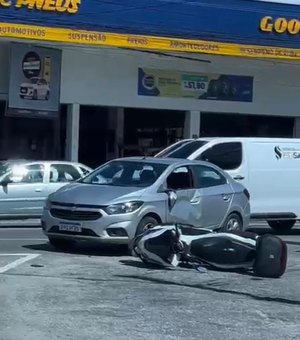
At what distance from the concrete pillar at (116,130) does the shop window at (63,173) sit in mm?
8322

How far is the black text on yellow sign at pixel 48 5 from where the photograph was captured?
2630cm

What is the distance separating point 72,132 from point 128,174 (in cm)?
1390

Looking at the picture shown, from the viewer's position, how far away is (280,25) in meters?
30.8

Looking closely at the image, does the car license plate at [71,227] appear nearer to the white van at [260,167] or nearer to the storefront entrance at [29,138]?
the white van at [260,167]

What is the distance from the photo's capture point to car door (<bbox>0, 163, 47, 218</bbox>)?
21.2 meters

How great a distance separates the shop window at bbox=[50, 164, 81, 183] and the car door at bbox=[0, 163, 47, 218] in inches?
17.7

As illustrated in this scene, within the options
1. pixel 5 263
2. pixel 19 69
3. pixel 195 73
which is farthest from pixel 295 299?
pixel 195 73

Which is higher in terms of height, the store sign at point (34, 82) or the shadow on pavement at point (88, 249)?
the store sign at point (34, 82)

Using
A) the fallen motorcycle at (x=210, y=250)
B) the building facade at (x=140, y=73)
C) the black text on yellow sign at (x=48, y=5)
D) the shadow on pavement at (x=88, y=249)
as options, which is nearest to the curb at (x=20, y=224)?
the shadow on pavement at (x=88, y=249)

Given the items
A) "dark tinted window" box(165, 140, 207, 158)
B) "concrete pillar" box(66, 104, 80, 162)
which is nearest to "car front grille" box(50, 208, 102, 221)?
"dark tinted window" box(165, 140, 207, 158)

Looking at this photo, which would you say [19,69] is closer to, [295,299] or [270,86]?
[270,86]

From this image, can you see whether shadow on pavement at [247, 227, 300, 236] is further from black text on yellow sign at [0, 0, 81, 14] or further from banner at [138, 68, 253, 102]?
banner at [138, 68, 253, 102]

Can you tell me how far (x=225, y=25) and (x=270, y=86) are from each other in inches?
152

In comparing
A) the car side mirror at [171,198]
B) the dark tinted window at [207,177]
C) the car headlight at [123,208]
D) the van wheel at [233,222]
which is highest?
the dark tinted window at [207,177]
